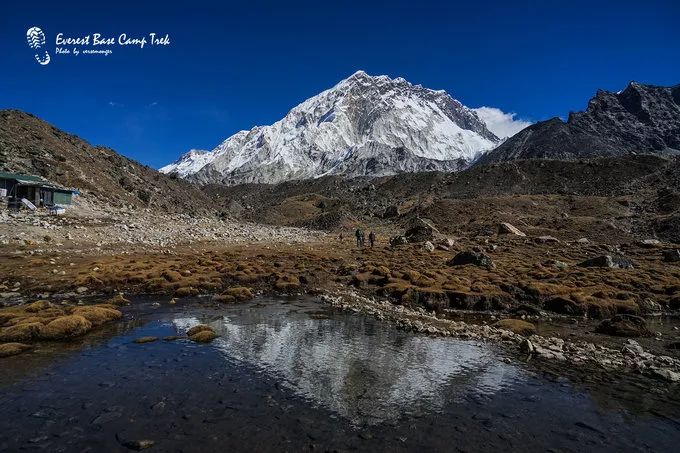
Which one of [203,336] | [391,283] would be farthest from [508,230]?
[203,336]

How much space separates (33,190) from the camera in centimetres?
5778

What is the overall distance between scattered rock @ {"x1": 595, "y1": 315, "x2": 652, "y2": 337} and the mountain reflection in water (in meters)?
8.12

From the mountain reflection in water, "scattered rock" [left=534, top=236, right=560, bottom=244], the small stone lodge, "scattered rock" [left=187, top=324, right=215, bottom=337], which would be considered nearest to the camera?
the mountain reflection in water

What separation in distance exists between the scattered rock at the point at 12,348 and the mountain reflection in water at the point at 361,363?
252 inches

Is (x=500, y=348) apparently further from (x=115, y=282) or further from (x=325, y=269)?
(x=115, y=282)

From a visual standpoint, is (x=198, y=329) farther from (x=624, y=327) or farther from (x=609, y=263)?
(x=609, y=263)

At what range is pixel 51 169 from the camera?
67250 millimetres

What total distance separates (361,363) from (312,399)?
386 cm

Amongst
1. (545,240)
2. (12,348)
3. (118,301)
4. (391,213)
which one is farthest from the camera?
(391,213)

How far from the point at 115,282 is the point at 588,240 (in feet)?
223

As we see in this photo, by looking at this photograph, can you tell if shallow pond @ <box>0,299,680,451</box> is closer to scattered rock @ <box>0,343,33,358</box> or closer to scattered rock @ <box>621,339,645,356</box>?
scattered rock @ <box>0,343,33,358</box>

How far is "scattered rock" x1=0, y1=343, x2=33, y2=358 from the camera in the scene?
1509 centimetres

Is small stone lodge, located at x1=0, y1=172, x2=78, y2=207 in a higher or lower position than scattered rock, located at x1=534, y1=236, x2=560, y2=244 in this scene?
higher

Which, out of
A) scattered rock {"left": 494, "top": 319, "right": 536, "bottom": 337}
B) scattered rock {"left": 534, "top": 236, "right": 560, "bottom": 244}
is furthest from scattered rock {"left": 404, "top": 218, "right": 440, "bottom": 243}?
scattered rock {"left": 494, "top": 319, "right": 536, "bottom": 337}
